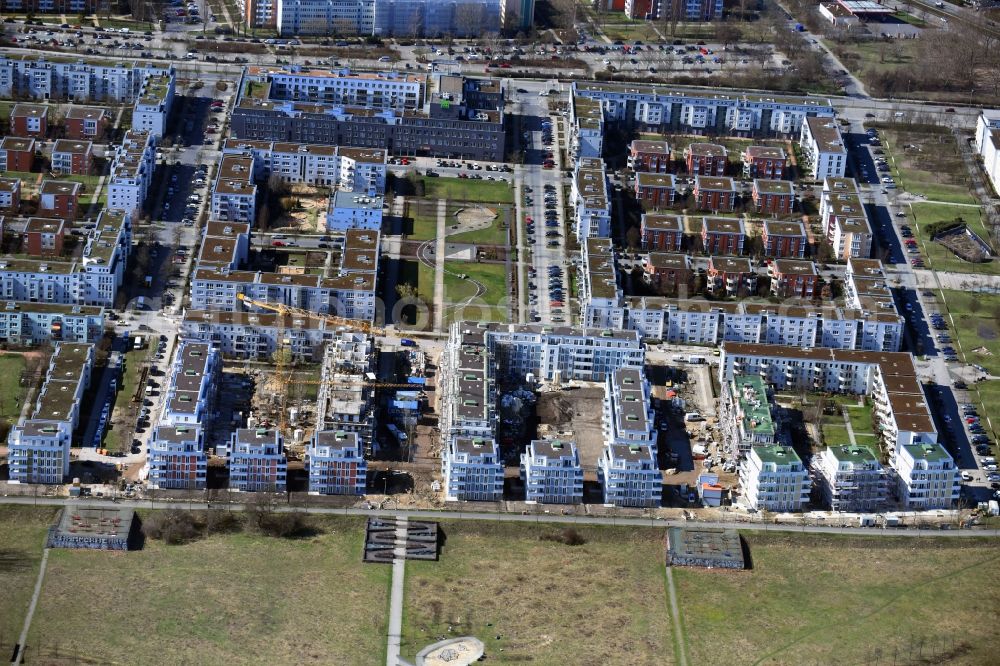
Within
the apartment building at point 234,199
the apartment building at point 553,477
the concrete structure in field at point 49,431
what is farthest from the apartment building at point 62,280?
the apartment building at point 553,477

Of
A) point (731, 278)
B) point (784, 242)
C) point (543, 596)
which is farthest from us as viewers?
point (784, 242)

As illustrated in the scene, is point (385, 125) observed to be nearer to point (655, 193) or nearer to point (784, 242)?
point (655, 193)

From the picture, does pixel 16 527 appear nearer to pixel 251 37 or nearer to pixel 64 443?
pixel 64 443

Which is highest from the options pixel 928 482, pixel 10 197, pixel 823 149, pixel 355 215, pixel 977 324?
pixel 823 149

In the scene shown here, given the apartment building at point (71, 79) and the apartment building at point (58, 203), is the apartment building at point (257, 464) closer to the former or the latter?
the apartment building at point (58, 203)

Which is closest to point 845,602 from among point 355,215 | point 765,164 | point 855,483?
point 855,483

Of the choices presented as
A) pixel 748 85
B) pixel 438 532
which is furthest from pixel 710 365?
pixel 748 85

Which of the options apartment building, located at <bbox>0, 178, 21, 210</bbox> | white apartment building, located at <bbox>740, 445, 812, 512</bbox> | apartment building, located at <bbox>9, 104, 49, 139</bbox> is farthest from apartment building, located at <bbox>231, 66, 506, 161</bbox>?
white apartment building, located at <bbox>740, 445, 812, 512</bbox>
